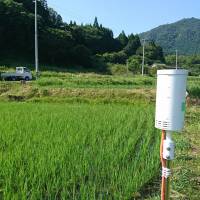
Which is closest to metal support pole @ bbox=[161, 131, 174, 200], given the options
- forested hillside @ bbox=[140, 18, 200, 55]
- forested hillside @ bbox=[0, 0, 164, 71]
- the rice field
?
the rice field

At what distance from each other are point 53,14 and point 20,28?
62.7 feet

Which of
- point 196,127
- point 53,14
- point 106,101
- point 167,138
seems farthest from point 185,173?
point 53,14

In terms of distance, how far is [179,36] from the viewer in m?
113

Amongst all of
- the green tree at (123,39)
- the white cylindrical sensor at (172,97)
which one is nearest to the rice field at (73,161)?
the white cylindrical sensor at (172,97)

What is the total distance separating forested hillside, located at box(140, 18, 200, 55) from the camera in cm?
10482

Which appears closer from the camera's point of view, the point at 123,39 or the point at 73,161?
the point at 73,161

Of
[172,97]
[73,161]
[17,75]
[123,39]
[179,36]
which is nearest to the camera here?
[172,97]

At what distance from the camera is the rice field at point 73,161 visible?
3.75 metres

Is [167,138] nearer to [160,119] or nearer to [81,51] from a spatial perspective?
[160,119]

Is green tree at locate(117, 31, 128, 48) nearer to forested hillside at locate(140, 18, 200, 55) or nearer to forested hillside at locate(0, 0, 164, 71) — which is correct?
forested hillside at locate(0, 0, 164, 71)

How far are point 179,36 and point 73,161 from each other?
112 metres

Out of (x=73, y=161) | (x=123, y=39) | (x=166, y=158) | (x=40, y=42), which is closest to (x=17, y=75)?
(x=40, y=42)

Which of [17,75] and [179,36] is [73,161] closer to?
[17,75]

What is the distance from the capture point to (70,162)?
4.54 meters
